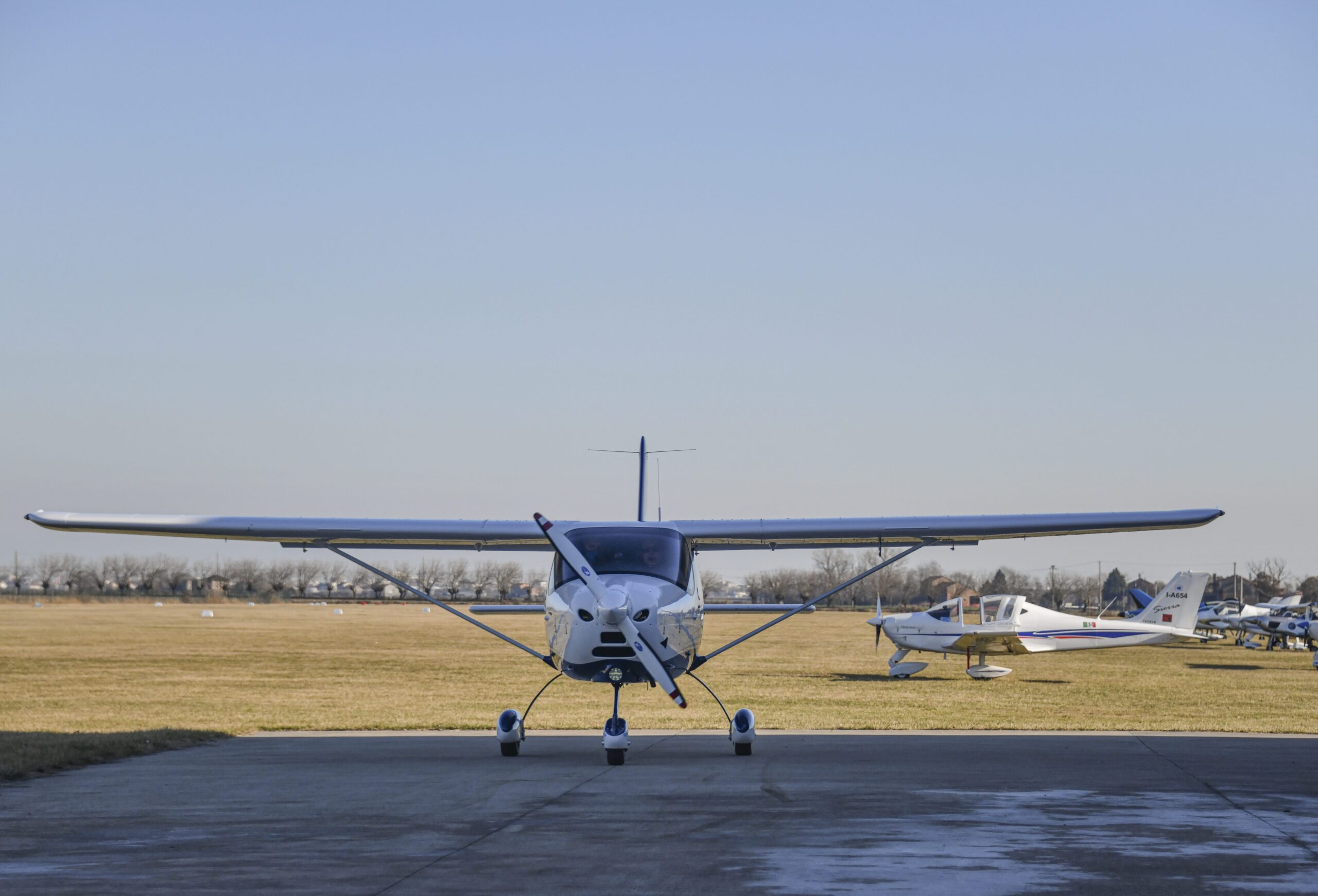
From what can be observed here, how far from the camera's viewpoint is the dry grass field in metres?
17.0

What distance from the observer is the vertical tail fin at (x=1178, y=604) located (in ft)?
107

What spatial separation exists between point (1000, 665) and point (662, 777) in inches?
945

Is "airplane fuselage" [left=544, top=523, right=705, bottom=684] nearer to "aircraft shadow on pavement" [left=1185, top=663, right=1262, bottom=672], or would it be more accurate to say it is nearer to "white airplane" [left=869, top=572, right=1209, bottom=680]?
"white airplane" [left=869, top=572, right=1209, bottom=680]

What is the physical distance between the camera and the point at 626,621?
37.3 ft

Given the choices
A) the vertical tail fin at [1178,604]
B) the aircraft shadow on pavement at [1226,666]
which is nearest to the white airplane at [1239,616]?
the aircraft shadow on pavement at [1226,666]

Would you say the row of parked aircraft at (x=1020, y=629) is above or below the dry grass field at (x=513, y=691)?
above

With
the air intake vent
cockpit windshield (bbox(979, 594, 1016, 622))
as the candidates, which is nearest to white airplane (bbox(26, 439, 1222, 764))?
the air intake vent

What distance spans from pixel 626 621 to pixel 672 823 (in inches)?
128

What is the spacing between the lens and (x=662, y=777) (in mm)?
10898

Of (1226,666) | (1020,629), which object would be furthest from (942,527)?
(1226,666)

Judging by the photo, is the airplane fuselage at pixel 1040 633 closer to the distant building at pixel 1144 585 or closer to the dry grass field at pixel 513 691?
the dry grass field at pixel 513 691

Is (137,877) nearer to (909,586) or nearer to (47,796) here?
(47,796)

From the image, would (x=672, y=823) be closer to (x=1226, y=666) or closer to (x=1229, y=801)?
(x=1229, y=801)

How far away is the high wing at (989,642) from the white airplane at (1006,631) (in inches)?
0.7
